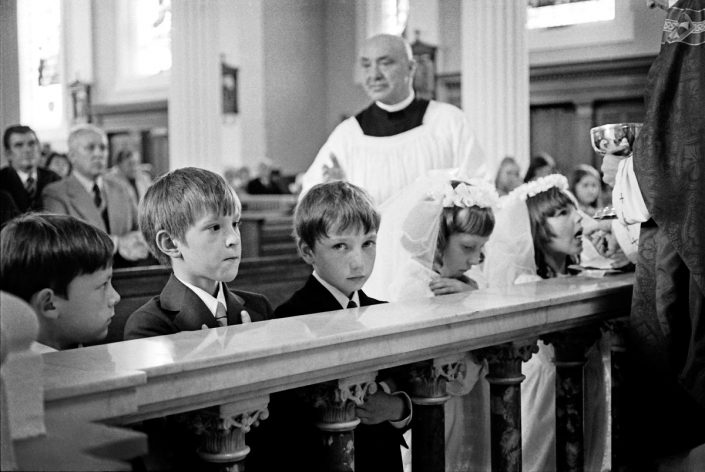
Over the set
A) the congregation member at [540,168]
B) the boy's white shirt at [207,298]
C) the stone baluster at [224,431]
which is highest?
the congregation member at [540,168]

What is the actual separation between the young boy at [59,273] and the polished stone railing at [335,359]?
14 cm

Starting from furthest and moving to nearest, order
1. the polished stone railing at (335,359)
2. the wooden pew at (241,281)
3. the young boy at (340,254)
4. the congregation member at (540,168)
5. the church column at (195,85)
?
the church column at (195,85)
the congregation member at (540,168)
the wooden pew at (241,281)
the young boy at (340,254)
the polished stone railing at (335,359)

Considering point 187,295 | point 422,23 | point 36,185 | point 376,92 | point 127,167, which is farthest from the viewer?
point 422,23

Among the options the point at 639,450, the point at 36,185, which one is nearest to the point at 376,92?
the point at 639,450

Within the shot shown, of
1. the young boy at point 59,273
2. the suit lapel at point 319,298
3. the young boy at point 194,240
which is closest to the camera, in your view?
the young boy at point 59,273

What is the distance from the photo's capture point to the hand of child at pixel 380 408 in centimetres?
229

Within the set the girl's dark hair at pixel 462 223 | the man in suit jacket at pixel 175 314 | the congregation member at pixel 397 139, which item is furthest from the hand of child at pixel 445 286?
the congregation member at pixel 397 139

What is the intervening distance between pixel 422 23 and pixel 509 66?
6914 millimetres

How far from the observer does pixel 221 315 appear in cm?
246

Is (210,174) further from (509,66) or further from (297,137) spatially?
(297,137)

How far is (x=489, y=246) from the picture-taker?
4.17m

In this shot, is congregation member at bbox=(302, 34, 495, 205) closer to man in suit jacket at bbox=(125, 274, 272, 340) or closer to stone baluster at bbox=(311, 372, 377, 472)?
man in suit jacket at bbox=(125, 274, 272, 340)

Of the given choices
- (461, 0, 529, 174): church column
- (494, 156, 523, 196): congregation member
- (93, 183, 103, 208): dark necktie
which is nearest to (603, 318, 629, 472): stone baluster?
(93, 183, 103, 208): dark necktie

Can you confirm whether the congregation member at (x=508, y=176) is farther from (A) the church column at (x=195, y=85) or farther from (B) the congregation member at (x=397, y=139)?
(A) the church column at (x=195, y=85)
